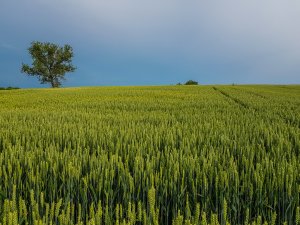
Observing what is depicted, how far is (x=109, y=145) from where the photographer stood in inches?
190

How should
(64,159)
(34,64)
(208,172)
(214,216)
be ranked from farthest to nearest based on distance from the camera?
(34,64)
(64,159)
(208,172)
(214,216)

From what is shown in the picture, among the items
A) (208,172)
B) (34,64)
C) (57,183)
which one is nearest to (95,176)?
(57,183)

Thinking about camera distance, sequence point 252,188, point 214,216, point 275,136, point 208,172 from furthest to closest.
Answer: point 275,136 < point 208,172 < point 252,188 < point 214,216

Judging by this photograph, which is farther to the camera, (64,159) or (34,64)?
(34,64)

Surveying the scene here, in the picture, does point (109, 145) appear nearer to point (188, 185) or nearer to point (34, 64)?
point (188, 185)

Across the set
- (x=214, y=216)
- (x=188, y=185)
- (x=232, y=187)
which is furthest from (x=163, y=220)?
(x=214, y=216)

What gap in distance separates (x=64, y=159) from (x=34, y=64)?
5955 centimetres

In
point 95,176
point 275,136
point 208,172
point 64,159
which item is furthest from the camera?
point 275,136

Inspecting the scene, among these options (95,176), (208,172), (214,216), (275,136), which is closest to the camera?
(214,216)

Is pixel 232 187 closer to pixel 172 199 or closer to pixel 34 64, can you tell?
pixel 172 199

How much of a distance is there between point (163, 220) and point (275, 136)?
317cm

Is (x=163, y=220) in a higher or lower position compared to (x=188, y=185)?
lower

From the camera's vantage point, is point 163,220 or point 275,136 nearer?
point 163,220

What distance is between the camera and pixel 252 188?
295cm
